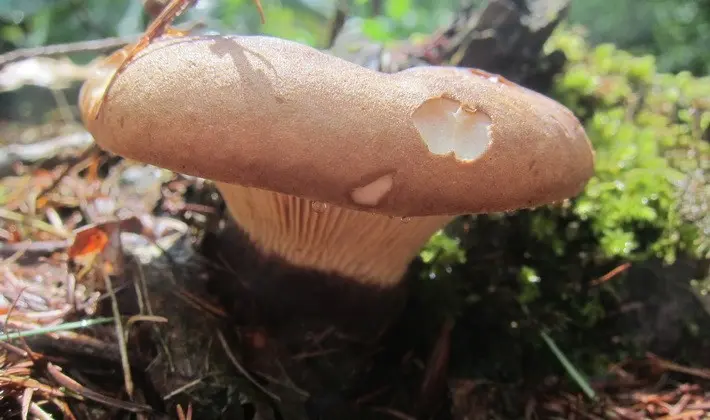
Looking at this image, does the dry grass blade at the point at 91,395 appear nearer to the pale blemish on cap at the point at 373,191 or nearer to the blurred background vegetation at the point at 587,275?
the pale blemish on cap at the point at 373,191

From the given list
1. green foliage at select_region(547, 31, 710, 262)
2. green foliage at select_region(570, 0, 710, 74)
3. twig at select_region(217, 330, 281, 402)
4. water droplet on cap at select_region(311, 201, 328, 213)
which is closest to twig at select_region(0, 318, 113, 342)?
twig at select_region(217, 330, 281, 402)

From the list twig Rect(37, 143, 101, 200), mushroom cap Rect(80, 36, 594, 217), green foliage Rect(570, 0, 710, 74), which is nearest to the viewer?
mushroom cap Rect(80, 36, 594, 217)

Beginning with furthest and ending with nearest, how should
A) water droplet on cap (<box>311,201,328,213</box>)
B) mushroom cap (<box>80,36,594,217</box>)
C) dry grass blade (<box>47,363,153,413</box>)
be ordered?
1. dry grass blade (<box>47,363,153,413</box>)
2. water droplet on cap (<box>311,201,328,213</box>)
3. mushroom cap (<box>80,36,594,217</box>)

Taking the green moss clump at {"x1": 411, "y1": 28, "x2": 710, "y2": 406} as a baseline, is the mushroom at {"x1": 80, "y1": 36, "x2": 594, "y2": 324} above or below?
above

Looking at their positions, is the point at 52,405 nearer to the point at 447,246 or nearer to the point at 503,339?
the point at 447,246

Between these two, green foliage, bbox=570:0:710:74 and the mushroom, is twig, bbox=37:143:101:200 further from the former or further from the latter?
green foliage, bbox=570:0:710:74

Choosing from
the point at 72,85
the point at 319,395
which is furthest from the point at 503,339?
the point at 72,85

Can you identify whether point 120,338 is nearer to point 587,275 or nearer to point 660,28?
point 587,275
